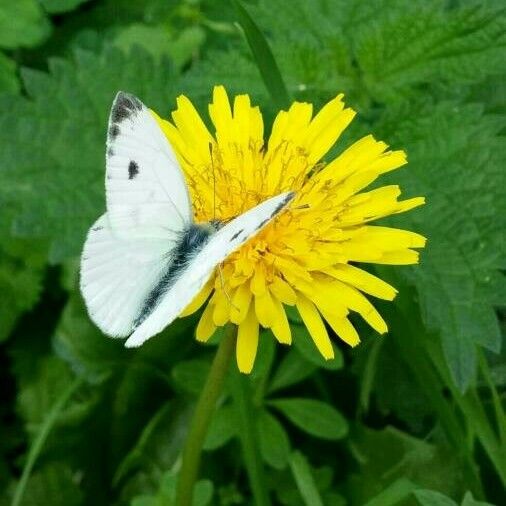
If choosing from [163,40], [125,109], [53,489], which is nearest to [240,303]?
[125,109]

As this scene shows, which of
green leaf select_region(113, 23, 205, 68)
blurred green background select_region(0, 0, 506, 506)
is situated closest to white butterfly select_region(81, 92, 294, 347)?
A: blurred green background select_region(0, 0, 506, 506)

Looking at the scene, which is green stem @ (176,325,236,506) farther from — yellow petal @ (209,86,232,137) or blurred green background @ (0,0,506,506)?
yellow petal @ (209,86,232,137)

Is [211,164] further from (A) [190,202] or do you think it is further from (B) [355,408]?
(B) [355,408]

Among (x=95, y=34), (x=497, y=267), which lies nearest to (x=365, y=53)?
(x=497, y=267)

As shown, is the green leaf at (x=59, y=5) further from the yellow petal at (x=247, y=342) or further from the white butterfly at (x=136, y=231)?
the yellow petal at (x=247, y=342)

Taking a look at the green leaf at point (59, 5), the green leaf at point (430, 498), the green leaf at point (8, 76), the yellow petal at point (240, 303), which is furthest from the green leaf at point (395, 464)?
the green leaf at point (59, 5)
